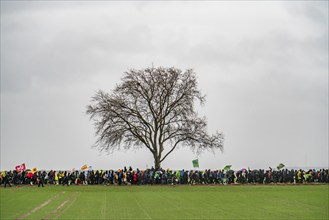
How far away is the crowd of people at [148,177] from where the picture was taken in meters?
51.6

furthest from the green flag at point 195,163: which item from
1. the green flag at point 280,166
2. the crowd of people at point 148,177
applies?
the green flag at point 280,166

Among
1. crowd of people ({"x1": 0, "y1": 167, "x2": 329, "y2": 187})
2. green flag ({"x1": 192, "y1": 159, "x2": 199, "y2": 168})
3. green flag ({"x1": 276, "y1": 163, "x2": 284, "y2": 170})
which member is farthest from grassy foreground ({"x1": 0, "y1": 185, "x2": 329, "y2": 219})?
green flag ({"x1": 276, "y1": 163, "x2": 284, "y2": 170})

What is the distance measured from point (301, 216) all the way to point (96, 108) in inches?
1594

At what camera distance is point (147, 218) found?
22062 mm

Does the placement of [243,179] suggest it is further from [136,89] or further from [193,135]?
[136,89]

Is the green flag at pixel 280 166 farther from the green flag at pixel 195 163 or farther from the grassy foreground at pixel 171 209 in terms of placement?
the grassy foreground at pixel 171 209

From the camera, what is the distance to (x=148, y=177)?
173ft

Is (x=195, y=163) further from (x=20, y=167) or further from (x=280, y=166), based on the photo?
(x=20, y=167)

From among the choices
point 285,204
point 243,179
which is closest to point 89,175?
point 243,179

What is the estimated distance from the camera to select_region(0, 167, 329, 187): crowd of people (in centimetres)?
5159

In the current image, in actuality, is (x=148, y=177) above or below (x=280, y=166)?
below

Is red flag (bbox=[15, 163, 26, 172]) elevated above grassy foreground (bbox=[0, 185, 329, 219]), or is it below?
above

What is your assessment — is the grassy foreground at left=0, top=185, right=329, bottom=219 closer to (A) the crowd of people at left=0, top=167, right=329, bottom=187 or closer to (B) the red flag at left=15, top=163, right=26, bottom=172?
(A) the crowd of people at left=0, top=167, right=329, bottom=187

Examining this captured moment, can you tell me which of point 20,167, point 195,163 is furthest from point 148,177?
point 20,167
